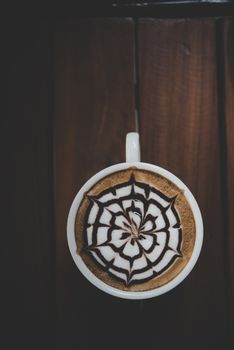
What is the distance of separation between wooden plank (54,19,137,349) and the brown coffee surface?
126mm

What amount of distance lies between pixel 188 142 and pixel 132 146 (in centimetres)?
22

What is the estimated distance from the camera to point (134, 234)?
0.98 metres

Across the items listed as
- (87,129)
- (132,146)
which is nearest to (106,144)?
(87,129)

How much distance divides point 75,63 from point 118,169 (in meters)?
0.37

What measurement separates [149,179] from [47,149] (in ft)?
1.07

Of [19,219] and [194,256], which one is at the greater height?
[19,219]

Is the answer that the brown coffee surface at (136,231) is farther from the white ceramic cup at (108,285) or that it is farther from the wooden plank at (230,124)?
the wooden plank at (230,124)

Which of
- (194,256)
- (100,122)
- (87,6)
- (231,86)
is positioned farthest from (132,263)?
(87,6)

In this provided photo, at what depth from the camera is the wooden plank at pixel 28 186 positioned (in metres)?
1.09

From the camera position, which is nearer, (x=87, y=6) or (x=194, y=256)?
(x=194, y=256)

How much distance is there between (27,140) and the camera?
3.67 feet

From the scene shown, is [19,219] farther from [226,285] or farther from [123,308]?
[226,285]

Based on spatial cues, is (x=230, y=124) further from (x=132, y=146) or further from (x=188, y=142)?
(x=132, y=146)

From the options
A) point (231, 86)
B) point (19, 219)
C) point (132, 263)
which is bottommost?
point (132, 263)
